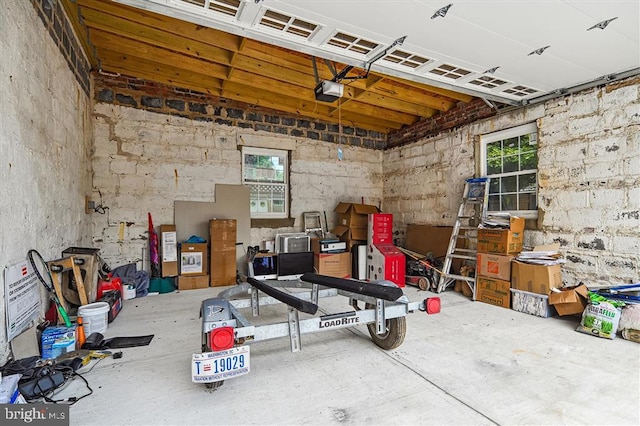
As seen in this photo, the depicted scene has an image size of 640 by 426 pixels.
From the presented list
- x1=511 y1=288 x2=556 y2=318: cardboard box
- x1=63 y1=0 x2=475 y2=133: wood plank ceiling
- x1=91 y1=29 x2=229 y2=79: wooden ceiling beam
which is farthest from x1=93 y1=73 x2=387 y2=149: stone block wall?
x1=511 y1=288 x2=556 y2=318: cardboard box

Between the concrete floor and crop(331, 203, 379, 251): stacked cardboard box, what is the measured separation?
2.64m

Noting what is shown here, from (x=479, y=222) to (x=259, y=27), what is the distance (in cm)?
405

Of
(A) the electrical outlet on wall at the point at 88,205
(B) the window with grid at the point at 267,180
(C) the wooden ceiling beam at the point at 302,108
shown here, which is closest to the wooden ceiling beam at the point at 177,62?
(C) the wooden ceiling beam at the point at 302,108

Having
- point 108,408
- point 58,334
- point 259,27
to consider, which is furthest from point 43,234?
point 259,27

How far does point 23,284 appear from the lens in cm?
230

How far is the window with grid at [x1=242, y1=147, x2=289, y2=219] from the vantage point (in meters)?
5.78

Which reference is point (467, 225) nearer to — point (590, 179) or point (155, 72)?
point (590, 179)

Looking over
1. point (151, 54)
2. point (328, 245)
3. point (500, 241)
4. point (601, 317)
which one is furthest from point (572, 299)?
point (151, 54)

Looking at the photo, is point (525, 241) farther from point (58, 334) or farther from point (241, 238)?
point (58, 334)

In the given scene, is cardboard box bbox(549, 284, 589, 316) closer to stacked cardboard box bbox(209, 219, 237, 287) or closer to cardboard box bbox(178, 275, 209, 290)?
stacked cardboard box bbox(209, 219, 237, 287)

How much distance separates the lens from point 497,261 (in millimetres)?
4082

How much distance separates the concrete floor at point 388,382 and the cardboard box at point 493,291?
722mm

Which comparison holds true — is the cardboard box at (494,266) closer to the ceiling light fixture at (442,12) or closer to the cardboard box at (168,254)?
the ceiling light fixture at (442,12)

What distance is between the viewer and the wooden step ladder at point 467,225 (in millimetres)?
4711
